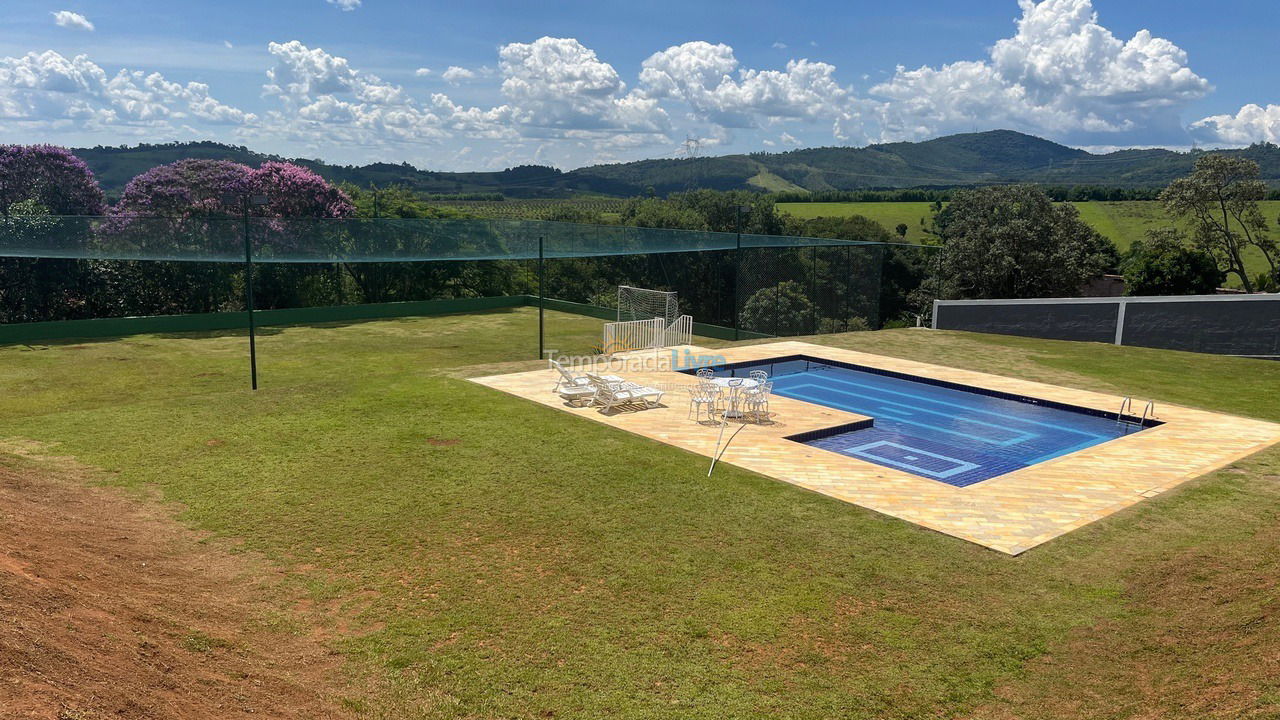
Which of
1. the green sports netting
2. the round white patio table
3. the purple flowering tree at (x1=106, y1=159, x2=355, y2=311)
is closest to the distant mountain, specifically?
the purple flowering tree at (x1=106, y1=159, x2=355, y2=311)

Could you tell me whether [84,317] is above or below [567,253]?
below

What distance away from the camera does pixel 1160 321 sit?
19.1 metres

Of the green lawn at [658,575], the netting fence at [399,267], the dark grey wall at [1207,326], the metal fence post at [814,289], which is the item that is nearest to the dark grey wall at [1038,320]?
the dark grey wall at [1207,326]

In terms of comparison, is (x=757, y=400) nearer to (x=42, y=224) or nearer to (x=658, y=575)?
(x=658, y=575)

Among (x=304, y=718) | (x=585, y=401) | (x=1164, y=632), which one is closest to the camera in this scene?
(x=304, y=718)

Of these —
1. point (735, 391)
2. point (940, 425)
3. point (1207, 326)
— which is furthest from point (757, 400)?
point (1207, 326)

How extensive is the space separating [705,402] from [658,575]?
5937 millimetres

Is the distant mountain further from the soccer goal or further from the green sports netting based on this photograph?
the soccer goal

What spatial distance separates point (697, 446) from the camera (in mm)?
9938

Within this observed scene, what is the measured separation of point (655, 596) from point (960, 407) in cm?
912

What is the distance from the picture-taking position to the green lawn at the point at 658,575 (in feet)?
15.4

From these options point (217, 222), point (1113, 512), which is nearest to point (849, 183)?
point (217, 222)

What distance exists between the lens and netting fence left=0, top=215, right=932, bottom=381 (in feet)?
61.1

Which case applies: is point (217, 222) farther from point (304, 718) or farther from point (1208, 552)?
point (1208, 552)
